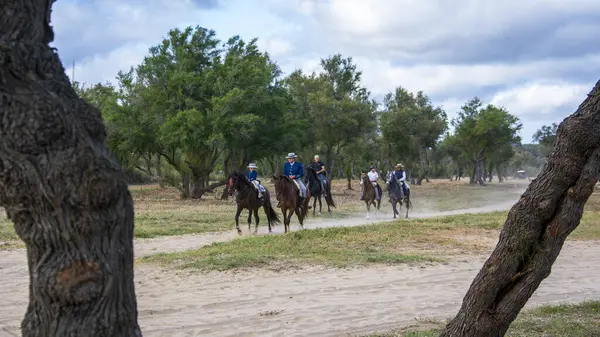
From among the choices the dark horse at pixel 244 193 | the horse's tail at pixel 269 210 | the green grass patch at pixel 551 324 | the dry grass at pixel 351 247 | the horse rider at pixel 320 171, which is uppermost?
the horse rider at pixel 320 171

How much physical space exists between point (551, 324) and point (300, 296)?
3647mm

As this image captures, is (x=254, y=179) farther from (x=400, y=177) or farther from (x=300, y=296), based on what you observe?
(x=300, y=296)

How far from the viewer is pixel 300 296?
32.4 ft

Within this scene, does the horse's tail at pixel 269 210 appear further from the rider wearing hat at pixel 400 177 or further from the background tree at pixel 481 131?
the background tree at pixel 481 131

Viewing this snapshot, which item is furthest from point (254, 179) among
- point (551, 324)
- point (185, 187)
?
point (185, 187)

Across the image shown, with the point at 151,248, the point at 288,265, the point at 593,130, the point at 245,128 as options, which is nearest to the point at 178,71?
the point at 245,128

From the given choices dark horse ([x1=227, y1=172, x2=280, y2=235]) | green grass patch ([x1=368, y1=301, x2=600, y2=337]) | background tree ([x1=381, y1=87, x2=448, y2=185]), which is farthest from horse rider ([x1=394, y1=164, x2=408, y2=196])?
background tree ([x1=381, y1=87, x2=448, y2=185])

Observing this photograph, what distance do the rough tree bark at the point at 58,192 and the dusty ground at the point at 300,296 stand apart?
437 cm

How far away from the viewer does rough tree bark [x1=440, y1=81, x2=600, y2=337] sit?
5262 millimetres

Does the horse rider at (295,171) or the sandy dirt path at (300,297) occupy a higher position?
the horse rider at (295,171)

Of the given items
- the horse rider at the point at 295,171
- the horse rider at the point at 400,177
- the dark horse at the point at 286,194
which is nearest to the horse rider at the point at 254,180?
the dark horse at the point at 286,194

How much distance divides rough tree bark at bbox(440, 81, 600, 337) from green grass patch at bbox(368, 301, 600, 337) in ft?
6.11

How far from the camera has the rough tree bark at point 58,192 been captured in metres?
3.29

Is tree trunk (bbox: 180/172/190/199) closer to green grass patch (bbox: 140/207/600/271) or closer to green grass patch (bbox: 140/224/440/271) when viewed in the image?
green grass patch (bbox: 140/207/600/271)
